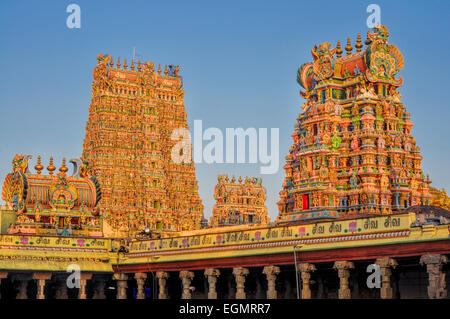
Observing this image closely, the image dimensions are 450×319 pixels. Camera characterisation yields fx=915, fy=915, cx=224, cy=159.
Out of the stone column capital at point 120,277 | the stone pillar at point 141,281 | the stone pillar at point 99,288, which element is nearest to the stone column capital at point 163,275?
the stone pillar at point 141,281

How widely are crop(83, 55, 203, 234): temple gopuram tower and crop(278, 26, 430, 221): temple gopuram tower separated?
36.9 meters

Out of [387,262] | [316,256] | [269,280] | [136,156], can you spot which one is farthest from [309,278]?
[136,156]

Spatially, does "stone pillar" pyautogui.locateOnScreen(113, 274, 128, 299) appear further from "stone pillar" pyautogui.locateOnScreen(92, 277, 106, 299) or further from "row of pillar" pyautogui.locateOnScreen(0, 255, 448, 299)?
"stone pillar" pyautogui.locateOnScreen(92, 277, 106, 299)

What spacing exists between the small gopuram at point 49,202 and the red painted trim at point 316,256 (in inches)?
338

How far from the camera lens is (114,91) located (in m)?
121

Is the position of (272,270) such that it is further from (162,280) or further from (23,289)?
(23,289)

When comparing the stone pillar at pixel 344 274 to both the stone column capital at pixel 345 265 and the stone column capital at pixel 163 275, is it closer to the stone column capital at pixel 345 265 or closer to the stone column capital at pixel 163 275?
the stone column capital at pixel 345 265

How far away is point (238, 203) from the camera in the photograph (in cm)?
13025

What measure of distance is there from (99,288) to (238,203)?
53555mm

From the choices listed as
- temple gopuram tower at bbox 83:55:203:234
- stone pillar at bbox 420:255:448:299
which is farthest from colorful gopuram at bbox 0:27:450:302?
temple gopuram tower at bbox 83:55:203:234

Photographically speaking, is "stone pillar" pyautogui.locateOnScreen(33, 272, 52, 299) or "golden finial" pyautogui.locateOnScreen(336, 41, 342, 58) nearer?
"stone pillar" pyautogui.locateOnScreen(33, 272, 52, 299)

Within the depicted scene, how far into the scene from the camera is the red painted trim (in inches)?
1992
